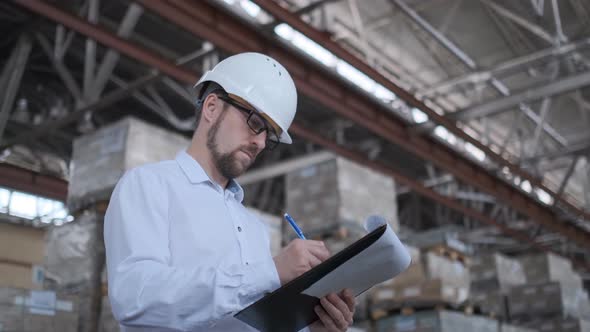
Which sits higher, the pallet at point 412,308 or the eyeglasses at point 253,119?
the eyeglasses at point 253,119

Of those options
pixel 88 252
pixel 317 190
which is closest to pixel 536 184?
pixel 317 190

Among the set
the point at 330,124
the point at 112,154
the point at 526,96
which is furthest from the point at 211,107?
the point at 330,124

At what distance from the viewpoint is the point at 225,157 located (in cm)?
177

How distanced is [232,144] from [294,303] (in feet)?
1.65

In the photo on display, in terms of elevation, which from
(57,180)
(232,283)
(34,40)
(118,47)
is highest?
(34,40)

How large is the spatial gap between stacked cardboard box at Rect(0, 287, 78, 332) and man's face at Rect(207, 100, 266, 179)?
9.89 feet

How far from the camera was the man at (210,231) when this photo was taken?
1.37 m

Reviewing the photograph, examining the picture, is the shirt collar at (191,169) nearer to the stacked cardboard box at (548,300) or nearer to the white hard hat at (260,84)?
the white hard hat at (260,84)

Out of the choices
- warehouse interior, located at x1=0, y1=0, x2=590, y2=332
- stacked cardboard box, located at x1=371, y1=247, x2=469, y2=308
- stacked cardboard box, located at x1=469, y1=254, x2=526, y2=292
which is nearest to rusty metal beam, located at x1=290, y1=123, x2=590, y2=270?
warehouse interior, located at x1=0, y1=0, x2=590, y2=332

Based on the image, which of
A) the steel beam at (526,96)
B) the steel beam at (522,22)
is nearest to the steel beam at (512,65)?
the steel beam at (522,22)

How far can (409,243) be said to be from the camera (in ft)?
27.3

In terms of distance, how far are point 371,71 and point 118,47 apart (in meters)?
2.61

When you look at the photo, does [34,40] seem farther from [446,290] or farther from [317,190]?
[446,290]

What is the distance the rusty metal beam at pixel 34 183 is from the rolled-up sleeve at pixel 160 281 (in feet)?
23.3
